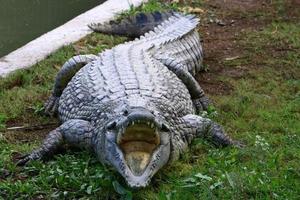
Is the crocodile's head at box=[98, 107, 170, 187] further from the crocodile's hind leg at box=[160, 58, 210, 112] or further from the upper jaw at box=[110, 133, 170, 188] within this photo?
the crocodile's hind leg at box=[160, 58, 210, 112]

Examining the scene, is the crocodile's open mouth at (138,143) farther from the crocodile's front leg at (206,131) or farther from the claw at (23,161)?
the claw at (23,161)

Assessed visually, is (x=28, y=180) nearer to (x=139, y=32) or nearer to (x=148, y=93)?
(x=148, y=93)

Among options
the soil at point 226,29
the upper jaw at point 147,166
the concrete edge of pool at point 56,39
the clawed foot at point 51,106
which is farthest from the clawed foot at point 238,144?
the concrete edge of pool at point 56,39

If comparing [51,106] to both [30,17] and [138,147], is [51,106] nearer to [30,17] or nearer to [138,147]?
[138,147]

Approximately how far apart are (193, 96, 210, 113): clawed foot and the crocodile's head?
1.33m

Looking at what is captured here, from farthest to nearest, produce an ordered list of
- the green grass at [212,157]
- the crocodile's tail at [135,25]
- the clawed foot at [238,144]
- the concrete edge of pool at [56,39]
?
1. the crocodile's tail at [135,25]
2. the concrete edge of pool at [56,39]
3. the clawed foot at [238,144]
4. the green grass at [212,157]

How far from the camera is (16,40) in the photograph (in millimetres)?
8180


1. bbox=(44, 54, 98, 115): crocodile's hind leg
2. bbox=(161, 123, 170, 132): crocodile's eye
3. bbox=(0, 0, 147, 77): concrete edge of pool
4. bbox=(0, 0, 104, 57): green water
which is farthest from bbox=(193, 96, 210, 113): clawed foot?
bbox=(0, 0, 104, 57): green water

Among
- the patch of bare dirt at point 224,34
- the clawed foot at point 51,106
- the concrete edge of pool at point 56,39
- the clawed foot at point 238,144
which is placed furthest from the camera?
the concrete edge of pool at point 56,39

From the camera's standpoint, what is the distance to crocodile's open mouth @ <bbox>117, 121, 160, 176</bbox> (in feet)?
11.9

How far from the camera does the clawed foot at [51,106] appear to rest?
5125 millimetres

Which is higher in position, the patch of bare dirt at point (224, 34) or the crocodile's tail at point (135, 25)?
the crocodile's tail at point (135, 25)

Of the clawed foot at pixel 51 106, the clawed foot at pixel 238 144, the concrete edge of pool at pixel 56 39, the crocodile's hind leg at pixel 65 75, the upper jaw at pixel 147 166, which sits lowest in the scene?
the concrete edge of pool at pixel 56 39

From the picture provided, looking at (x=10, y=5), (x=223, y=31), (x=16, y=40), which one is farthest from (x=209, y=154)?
(x=10, y=5)
